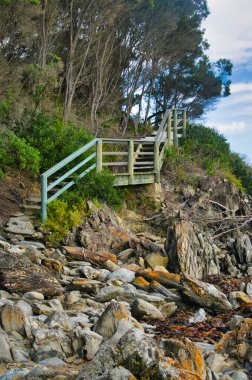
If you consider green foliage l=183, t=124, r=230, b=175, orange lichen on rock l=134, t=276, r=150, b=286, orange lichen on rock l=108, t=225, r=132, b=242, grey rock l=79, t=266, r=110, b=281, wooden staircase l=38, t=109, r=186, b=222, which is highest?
green foliage l=183, t=124, r=230, b=175

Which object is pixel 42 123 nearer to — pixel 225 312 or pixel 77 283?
pixel 77 283

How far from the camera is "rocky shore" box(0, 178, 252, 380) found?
3262mm

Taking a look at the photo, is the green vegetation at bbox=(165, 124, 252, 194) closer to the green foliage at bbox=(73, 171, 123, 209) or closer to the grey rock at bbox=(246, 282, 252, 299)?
the green foliage at bbox=(73, 171, 123, 209)

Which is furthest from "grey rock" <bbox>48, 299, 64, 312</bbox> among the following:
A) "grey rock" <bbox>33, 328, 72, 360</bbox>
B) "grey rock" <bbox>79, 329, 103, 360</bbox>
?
"grey rock" <bbox>79, 329, 103, 360</bbox>

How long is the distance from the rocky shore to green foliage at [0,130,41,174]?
1.60 m

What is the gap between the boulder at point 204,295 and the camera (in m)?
6.52

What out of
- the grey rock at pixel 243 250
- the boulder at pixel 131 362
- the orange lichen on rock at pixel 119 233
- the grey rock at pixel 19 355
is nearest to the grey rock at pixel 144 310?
the grey rock at pixel 19 355

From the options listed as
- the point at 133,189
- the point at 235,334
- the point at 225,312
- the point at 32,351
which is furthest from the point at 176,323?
the point at 133,189

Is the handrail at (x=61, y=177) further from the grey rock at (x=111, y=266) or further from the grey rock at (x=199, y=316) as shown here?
the grey rock at (x=199, y=316)

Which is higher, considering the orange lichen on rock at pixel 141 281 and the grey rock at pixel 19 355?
Answer: the orange lichen on rock at pixel 141 281

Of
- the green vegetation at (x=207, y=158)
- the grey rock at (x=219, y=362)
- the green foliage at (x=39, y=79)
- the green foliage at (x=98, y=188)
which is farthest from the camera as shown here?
the green vegetation at (x=207, y=158)

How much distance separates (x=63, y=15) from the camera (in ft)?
57.8

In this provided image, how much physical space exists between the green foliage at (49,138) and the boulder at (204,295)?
5823mm

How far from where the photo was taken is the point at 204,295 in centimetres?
673
